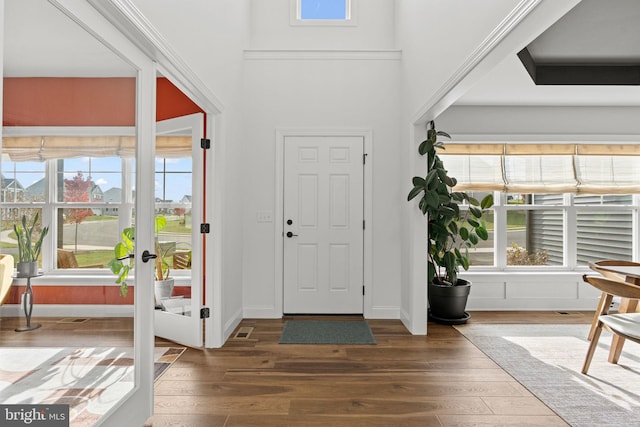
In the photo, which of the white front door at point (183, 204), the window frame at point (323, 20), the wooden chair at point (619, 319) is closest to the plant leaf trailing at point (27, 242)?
the white front door at point (183, 204)

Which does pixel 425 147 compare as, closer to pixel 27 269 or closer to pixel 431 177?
pixel 431 177

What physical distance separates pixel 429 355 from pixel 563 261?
2798 mm

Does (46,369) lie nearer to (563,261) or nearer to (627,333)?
(627,333)

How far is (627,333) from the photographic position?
2.37 meters

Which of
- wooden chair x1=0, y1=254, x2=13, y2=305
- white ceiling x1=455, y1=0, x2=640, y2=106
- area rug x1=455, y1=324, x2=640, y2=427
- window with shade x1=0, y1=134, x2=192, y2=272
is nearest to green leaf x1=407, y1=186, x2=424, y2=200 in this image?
white ceiling x1=455, y1=0, x2=640, y2=106

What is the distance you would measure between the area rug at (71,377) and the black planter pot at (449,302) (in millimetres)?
2982

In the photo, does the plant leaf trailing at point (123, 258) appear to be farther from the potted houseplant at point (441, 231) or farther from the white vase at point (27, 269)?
the potted houseplant at point (441, 231)

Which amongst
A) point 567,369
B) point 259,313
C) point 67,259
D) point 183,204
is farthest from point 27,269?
point 567,369

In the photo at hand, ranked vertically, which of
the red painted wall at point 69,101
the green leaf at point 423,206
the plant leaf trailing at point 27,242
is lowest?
the plant leaf trailing at point 27,242

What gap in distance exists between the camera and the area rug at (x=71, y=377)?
1229 mm

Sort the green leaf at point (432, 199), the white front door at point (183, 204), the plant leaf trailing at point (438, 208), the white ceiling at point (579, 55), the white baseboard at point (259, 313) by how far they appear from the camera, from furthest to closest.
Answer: the white baseboard at point (259, 313) → the plant leaf trailing at point (438, 208) → the green leaf at point (432, 199) → the white front door at point (183, 204) → the white ceiling at point (579, 55)

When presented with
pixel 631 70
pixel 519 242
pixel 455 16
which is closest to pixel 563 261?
pixel 519 242

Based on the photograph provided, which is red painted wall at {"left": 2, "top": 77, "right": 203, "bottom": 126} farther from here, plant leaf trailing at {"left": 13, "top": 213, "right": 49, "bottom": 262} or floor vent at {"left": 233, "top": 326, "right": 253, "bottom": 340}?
floor vent at {"left": 233, "top": 326, "right": 253, "bottom": 340}

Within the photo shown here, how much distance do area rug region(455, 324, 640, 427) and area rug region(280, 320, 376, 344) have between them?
100 centimetres
